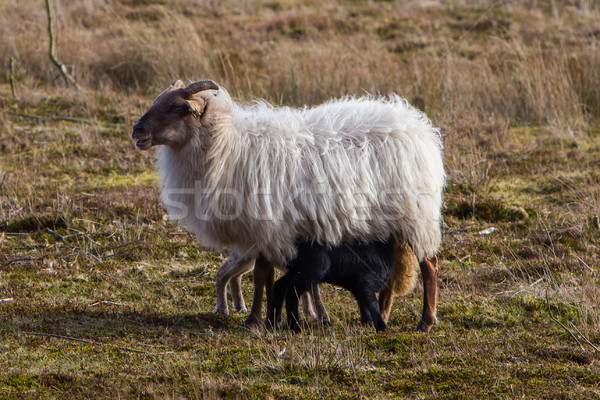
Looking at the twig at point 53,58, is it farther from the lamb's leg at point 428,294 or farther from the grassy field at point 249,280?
the lamb's leg at point 428,294

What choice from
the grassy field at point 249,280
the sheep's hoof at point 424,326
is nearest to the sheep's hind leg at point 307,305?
the grassy field at point 249,280

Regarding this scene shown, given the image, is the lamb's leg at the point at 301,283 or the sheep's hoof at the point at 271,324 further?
the sheep's hoof at the point at 271,324

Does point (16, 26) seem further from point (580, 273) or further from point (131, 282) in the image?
point (580, 273)

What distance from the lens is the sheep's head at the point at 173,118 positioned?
5.75 meters

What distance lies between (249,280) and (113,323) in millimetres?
1772

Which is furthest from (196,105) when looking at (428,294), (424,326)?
(424,326)

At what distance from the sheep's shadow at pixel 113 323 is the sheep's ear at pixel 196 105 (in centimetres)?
170

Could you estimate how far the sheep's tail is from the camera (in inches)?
248

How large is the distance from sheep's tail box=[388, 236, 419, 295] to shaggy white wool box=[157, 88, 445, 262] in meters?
0.20

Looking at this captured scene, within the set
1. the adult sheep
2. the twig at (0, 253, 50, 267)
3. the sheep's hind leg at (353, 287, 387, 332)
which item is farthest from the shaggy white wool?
the twig at (0, 253, 50, 267)

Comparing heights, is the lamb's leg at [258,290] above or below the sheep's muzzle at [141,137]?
below

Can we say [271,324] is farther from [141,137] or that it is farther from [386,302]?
[141,137]

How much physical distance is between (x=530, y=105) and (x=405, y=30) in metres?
10.1

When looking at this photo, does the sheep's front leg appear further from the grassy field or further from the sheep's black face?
the sheep's black face
